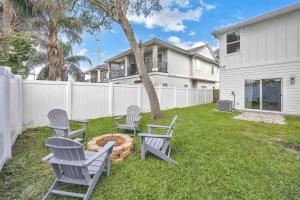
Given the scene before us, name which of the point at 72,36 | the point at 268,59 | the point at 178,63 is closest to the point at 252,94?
the point at 268,59

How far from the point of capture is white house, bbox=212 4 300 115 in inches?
383

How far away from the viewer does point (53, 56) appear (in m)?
10.9

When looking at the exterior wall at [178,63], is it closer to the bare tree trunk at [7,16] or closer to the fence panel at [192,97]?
the fence panel at [192,97]

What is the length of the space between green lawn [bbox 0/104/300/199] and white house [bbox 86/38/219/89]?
12.8 metres

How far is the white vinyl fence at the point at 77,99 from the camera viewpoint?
22.7 ft

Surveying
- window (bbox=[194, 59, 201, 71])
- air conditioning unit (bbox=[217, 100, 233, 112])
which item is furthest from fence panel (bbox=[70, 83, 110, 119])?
window (bbox=[194, 59, 201, 71])

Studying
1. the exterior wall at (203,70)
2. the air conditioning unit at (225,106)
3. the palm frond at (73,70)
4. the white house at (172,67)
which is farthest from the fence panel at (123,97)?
the palm frond at (73,70)

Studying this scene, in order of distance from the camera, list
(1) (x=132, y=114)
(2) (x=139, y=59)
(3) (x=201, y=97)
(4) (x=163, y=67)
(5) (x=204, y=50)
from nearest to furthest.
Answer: (1) (x=132, y=114)
(2) (x=139, y=59)
(3) (x=201, y=97)
(4) (x=163, y=67)
(5) (x=204, y=50)

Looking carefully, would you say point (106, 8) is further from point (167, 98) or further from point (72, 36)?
point (167, 98)

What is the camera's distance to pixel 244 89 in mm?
11805

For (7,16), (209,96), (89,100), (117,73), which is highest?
(7,16)

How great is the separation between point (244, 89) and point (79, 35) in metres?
12.7

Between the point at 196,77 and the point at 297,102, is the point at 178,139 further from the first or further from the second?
the point at 196,77

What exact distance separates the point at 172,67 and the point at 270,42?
31.8 feet
